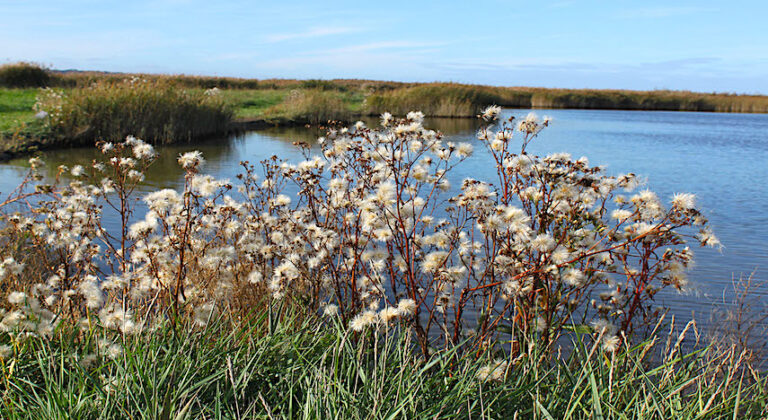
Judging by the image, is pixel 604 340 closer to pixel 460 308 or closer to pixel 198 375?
pixel 460 308

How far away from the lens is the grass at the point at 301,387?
2203 mm

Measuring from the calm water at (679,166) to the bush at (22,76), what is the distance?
17932 millimetres

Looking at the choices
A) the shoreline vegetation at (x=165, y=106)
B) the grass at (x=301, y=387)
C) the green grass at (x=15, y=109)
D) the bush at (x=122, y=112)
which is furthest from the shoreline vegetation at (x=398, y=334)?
the green grass at (x=15, y=109)

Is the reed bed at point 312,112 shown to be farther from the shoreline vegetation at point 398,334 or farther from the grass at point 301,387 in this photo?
the grass at point 301,387

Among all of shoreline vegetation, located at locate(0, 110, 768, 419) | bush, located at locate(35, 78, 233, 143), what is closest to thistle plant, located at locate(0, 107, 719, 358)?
shoreline vegetation, located at locate(0, 110, 768, 419)

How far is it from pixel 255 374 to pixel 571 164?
75.5 inches

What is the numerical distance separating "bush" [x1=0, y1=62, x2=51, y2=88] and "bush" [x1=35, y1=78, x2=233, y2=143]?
17649 millimetres

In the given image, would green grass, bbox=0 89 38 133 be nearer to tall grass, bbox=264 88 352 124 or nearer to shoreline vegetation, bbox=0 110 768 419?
tall grass, bbox=264 88 352 124

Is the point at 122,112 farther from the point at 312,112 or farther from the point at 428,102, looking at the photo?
the point at 428,102

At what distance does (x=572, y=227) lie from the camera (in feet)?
9.89

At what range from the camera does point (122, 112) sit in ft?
52.6

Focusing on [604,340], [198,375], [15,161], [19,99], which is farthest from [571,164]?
[19,99]

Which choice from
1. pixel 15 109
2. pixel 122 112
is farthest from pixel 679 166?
pixel 15 109

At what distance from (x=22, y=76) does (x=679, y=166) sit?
1288 inches
